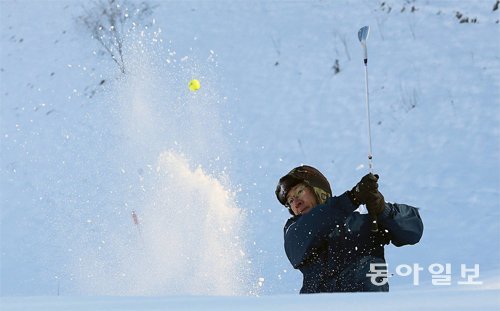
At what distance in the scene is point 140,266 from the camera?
823 centimetres

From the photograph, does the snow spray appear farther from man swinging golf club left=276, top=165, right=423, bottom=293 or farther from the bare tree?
man swinging golf club left=276, top=165, right=423, bottom=293

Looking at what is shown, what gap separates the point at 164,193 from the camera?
31.4ft

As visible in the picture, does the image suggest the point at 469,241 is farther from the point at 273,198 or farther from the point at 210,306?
the point at 210,306

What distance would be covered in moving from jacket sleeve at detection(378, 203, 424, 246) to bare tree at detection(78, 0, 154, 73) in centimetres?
929

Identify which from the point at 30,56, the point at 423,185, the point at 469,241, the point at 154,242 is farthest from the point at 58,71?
the point at 469,241

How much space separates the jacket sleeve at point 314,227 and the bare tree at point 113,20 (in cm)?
916

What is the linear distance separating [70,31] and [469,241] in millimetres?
9140

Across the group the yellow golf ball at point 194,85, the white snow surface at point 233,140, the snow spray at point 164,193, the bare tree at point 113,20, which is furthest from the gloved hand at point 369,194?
the bare tree at point 113,20

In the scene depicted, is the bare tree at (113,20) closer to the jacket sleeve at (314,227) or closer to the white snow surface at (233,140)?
A: the white snow surface at (233,140)

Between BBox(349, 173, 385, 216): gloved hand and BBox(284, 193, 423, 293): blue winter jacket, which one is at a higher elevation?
BBox(349, 173, 385, 216): gloved hand

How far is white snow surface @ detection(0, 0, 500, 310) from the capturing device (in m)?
8.03

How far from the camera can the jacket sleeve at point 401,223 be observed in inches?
143

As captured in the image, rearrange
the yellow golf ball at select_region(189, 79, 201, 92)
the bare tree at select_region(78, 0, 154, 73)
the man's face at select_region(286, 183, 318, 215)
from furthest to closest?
1. the bare tree at select_region(78, 0, 154, 73)
2. the yellow golf ball at select_region(189, 79, 201, 92)
3. the man's face at select_region(286, 183, 318, 215)

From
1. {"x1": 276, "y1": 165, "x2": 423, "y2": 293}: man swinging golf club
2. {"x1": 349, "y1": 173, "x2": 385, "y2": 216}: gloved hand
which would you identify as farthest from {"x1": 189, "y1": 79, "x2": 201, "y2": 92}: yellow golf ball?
{"x1": 349, "y1": 173, "x2": 385, "y2": 216}: gloved hand
